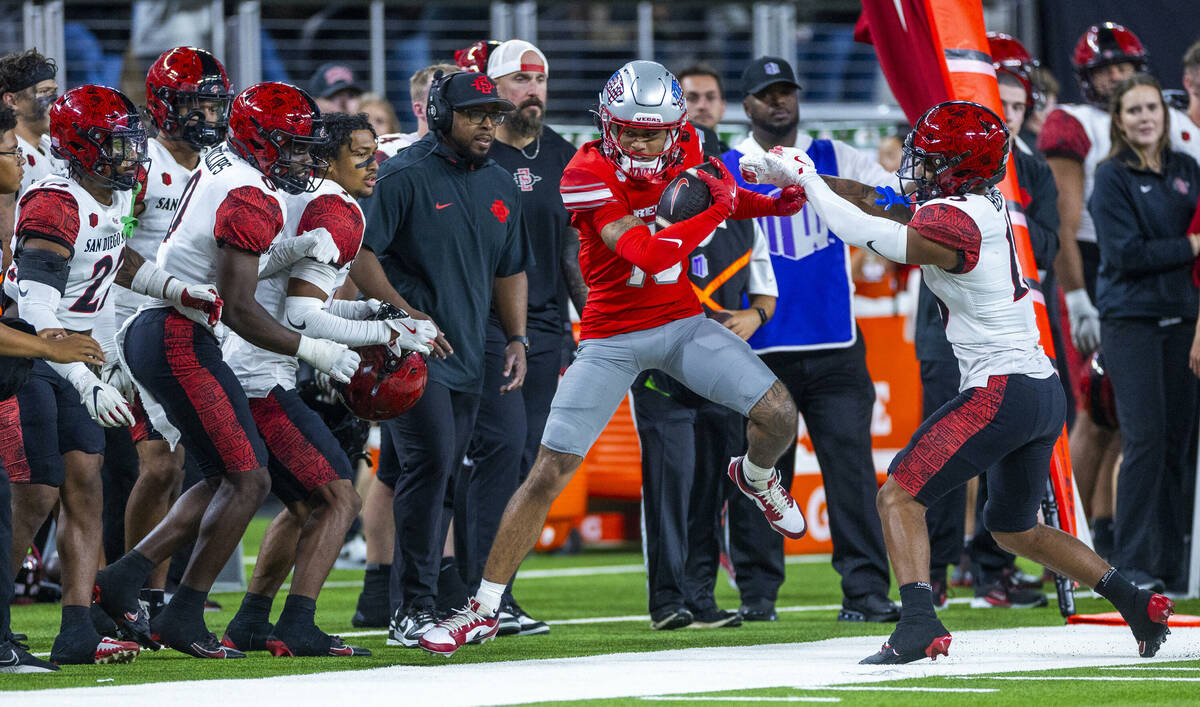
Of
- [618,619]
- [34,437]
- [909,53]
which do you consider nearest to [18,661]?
[34,437]

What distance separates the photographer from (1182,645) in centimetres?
575

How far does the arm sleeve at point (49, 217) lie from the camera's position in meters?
5.24

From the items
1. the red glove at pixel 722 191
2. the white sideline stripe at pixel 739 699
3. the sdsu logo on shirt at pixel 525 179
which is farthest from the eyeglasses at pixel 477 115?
the white sideline stripe at pixel 739 699

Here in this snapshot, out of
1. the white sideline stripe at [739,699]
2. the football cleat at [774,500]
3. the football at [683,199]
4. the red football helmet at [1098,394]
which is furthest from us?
the red football helmet at [1098,394]

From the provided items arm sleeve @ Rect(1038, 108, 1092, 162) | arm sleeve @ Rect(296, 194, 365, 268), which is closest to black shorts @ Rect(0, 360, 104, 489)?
arm sleeve @ Rect(296, 194, 365, 268)

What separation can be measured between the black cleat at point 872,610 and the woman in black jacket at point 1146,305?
4.53ft

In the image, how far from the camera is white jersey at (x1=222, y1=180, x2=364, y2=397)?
5.71 metres

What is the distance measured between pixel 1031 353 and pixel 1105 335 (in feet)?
8.47

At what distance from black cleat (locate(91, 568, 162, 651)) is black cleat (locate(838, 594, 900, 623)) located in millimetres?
2836

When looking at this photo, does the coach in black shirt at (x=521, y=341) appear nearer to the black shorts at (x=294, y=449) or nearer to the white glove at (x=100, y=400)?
the black shorts at (x=294, y=449)

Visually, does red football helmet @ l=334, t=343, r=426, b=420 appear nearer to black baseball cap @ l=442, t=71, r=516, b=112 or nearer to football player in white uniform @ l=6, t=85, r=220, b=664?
football player in white uniform @ l=6, t=85, r=220, b=664

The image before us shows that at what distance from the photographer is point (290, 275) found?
18.9ft

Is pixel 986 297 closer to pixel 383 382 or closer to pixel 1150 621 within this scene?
pixel 1150 621

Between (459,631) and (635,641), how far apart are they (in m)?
0.94
